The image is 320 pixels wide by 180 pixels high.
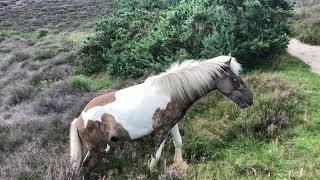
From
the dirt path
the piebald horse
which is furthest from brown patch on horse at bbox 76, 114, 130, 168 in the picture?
the dirt path

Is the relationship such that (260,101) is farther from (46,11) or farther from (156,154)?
(46,11)

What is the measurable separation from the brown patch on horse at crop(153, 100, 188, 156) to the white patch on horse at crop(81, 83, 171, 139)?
0.06m

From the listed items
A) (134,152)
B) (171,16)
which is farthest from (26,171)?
(171,16)

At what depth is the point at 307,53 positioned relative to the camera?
1462cm

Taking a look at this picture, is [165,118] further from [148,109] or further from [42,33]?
[42,33]

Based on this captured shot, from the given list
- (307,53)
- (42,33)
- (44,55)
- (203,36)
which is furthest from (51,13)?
(307,53)

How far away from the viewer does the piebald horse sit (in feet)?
24.6

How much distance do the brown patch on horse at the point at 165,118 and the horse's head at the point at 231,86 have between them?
0.73m

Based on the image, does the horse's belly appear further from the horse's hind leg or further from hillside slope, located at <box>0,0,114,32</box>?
hillside slope, located at <box>0,0,114,32</box>

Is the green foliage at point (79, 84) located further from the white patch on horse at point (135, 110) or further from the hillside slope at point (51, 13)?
the hillside slope at point (51, 13)

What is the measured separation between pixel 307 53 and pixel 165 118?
829cm

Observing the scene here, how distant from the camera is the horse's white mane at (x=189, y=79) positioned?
25.2 ft

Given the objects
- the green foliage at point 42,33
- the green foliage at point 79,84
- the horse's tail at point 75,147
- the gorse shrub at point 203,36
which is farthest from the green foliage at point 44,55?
the horse's tail at point 75,147

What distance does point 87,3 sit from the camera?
155ft
